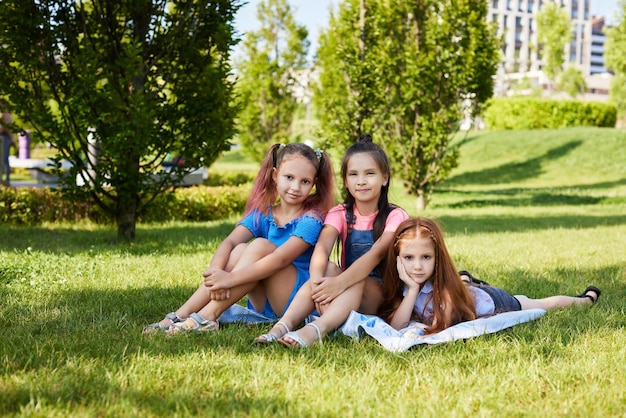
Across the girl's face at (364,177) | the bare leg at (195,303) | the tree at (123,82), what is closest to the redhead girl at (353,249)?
the girl's face at (364,177)

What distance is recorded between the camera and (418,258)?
3803mm

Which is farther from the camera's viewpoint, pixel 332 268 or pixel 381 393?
pixel 332 268

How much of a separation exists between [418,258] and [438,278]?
0.15m

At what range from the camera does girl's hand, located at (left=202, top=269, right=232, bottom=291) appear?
365cm

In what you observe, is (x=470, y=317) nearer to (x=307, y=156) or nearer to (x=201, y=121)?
(x=307, y=156)

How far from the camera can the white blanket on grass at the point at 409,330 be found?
3.44 meters

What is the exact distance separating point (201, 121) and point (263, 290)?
4.13 meters

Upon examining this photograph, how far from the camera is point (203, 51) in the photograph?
8078mm

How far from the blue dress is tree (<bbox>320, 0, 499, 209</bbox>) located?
7793 millimetres

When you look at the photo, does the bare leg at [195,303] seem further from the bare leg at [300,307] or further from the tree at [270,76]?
the tree at [270,76]

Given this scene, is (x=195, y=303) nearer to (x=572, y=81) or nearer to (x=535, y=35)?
(x=572, y=81)

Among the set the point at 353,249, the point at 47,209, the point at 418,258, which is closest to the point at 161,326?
the point at 353,249

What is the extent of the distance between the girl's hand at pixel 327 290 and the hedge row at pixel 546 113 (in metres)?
27.9

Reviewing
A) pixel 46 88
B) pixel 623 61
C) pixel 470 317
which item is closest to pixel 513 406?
pixel 470 317
